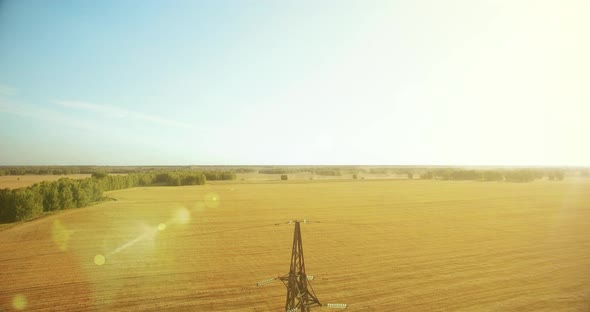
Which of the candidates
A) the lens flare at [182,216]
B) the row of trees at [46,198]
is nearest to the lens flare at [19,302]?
the lens flare at [182,216]

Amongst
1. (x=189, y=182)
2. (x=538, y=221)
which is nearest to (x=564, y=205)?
(x=538, y=221)

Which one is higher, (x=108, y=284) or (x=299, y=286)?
(x=299, y=286)

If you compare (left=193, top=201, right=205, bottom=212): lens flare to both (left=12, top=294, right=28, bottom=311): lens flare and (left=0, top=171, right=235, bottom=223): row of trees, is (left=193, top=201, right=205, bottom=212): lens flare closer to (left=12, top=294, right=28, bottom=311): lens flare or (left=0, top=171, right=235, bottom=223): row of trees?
(left=0, top=171, right=235, bottom=223): row of trees

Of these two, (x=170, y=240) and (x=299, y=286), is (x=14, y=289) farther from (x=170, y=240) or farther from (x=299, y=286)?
(x=299, y=286)

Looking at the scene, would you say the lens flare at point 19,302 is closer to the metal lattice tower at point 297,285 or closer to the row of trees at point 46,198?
the metal lattice tower at point 297,285

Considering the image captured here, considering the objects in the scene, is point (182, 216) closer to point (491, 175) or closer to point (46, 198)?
point (46, 198)

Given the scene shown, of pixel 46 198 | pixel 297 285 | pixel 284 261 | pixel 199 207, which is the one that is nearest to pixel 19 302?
pixel 297 285

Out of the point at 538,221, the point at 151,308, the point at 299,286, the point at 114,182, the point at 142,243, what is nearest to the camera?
the point at 299,286
